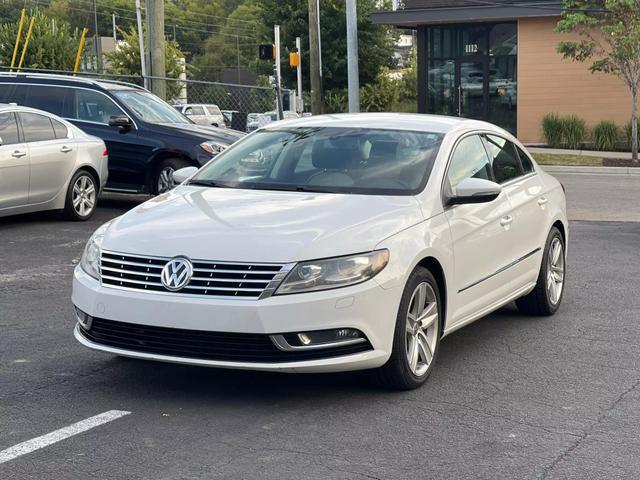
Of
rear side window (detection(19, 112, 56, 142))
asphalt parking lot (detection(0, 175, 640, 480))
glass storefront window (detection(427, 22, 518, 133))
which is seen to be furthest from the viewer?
glass storefront window (detection(427, 22, 518, 133))

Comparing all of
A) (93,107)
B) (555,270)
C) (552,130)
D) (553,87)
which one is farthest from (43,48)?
(555,270)

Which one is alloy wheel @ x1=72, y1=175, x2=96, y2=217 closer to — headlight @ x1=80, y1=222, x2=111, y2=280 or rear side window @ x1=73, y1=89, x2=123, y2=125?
rear side window @ x1=73, y1=89, x2=123, y2=125

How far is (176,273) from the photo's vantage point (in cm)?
564

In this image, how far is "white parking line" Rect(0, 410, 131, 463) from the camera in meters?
4.96

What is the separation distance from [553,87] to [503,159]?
24.8 meters

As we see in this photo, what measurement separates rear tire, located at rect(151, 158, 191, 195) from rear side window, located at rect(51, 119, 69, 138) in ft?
5.46

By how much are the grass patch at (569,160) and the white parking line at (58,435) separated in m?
20.0

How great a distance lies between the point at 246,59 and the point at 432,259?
406 feet

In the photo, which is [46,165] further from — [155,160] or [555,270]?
[555,270]

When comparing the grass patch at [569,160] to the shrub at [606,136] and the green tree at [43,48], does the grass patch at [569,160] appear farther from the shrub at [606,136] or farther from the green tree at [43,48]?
the green tree at [43,48]

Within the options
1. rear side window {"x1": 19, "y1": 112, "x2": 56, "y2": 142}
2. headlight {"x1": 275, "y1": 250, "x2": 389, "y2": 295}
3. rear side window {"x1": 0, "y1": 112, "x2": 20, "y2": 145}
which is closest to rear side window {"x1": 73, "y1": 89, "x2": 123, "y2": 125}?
rear side window {"x1": 19, "y1": 112, "x2": 56, "y2": 142}

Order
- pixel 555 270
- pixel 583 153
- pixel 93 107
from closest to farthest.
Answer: pixel 555 270
pixel 93 107
pixel 583 153

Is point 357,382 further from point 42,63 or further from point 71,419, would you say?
point 42,63

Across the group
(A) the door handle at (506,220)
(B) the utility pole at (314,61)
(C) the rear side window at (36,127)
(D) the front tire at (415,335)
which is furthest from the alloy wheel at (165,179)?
(B) the utility pole at (314,61)
